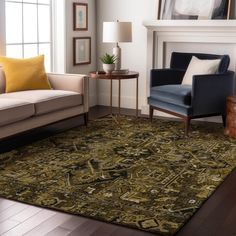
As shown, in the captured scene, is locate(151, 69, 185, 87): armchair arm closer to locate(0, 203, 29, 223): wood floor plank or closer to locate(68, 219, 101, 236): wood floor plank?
locate(0, 203, 29, 223): wood floor plank

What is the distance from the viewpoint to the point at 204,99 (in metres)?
4.89

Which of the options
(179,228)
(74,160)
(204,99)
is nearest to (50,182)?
(74,160)

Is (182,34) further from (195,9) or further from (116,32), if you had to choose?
(116,32)

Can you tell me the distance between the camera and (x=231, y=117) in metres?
4.82

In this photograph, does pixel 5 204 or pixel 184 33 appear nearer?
pixel 5 204

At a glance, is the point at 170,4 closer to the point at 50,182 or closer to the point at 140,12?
the point at 140,12

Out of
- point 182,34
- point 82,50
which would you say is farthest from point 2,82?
point 182,34

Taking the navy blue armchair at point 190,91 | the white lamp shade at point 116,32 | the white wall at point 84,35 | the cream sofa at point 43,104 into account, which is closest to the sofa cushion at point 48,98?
the cream sofa at point 43,104

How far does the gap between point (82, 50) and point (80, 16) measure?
1.50ft

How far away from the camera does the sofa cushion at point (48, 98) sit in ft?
14.7

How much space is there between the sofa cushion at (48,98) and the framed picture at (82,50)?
3.94 ft

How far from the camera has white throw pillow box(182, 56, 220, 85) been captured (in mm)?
5172

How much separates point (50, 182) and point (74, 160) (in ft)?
1.92

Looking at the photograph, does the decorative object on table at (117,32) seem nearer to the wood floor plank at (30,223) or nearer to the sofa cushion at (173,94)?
the sofa cushion at (173,94)
